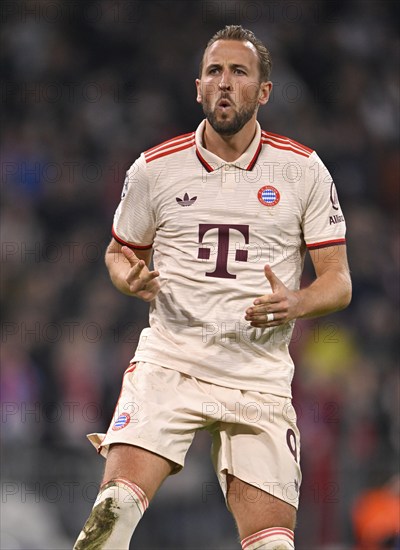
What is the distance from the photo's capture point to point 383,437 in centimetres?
891

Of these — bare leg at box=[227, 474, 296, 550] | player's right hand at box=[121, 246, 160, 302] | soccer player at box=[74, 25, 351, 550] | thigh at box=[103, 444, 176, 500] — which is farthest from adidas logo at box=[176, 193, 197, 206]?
bare leg at box=[227, 474, 296, 550]

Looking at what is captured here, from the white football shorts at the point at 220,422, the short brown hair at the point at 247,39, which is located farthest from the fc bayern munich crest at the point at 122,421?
the short brown hair at the point at 247,39

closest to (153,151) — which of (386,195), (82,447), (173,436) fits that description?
(173,436)

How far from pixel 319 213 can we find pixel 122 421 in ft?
3.88

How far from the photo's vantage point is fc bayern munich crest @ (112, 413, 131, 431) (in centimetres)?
427

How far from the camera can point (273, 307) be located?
13.4 ft

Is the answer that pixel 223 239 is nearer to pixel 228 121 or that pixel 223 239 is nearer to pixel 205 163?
pixel 205 163

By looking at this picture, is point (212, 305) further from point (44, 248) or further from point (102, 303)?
point (44, 248)

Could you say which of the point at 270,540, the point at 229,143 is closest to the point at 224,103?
the point at 229,143

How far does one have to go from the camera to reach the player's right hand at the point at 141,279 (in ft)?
13.6

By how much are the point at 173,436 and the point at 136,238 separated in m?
0.87

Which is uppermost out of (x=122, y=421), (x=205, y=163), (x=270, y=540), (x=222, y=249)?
(x=205, y=163)

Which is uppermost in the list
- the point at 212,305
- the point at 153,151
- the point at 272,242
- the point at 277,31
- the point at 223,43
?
the point at 277,31

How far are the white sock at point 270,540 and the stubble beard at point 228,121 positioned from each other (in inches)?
63.5
